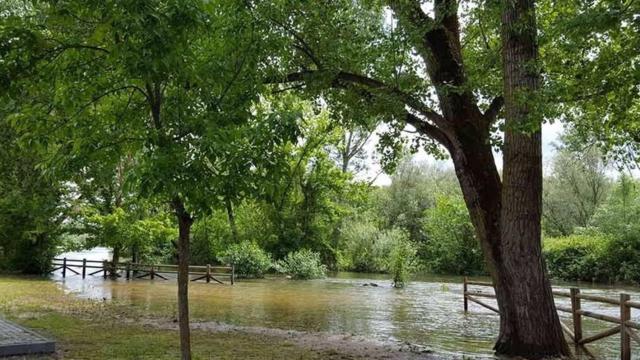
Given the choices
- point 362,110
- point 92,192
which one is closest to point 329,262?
point 92,192

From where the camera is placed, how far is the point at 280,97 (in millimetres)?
13734

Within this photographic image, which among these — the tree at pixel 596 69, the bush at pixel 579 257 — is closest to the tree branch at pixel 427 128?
the tree at pixel 596 69

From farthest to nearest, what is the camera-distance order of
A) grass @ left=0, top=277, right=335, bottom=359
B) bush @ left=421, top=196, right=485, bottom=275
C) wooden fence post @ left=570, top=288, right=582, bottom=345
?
1. bush @ left=421, top=196, right=485, bottom=275
2. wooden fence post @ left=570, top=288, right=582, bottom=345
3. grass @ left=0, top=277, right=335, bottom=359

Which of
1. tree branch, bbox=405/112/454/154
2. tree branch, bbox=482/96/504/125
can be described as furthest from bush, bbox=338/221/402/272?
tree branch, bbox=405/112/454/154

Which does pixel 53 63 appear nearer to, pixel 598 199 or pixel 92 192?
pixel 92 192

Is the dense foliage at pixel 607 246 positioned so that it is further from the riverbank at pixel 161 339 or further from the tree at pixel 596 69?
the riverbank at pixel 161 339

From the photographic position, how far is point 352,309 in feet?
63.8

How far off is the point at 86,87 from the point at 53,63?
0.40 m

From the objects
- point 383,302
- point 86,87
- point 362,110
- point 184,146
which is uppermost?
point 362,110

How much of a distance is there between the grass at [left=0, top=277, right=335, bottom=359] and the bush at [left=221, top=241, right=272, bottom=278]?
57.3ft

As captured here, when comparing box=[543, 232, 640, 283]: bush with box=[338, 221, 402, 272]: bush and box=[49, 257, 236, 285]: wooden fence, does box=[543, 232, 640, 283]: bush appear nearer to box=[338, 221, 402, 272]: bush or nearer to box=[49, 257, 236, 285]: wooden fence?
box=[338, 221, 402, 272]: bush

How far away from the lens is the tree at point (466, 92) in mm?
10273

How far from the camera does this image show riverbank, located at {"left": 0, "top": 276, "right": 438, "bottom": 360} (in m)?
9.87

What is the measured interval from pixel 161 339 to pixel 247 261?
77.3 feet
